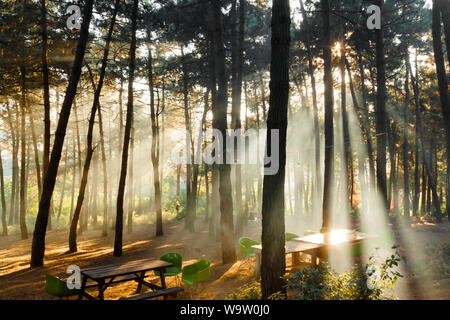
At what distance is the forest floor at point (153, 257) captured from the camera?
287 inches

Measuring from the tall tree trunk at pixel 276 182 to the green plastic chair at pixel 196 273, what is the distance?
209cm

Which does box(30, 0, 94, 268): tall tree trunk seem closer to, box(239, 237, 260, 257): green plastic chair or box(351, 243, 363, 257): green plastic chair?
box(239, 237, 260, 257): green plastic chair

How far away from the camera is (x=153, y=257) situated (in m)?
12.9

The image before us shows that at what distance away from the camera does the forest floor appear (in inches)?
287

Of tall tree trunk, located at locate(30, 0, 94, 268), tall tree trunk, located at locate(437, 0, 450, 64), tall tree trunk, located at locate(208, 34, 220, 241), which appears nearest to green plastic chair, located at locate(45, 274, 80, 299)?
tall tree trunk, located at locate(30, 0, 94, 268)

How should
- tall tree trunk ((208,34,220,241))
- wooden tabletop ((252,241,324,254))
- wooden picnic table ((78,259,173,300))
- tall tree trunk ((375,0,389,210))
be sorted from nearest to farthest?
wooden picnic table ((78,259,173,300)) → wooden tabletop ((252,241,324,254)) → tall tree trunk ((375,0,389,210)) → tall tree trunk ((208,34,220,241))

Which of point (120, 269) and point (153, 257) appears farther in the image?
point (153, 257)

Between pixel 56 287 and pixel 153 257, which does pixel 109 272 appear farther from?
pixel 153 257

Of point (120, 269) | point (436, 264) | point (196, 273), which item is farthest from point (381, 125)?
A: point (120, 269)

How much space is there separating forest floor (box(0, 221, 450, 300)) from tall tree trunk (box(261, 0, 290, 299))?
1936 millimetres

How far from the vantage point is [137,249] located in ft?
47.6

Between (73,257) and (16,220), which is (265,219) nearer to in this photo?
(73,257)

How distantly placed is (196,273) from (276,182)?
3006 millimetres

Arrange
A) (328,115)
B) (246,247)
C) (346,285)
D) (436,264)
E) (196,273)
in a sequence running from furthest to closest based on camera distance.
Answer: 1. (328,115)
2. (246,247)
3. (436,264)
4. (196,273)
5. (346,285)
